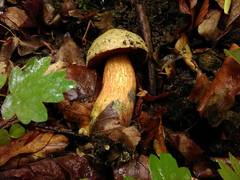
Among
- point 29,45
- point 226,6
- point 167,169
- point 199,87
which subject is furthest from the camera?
point 29,45

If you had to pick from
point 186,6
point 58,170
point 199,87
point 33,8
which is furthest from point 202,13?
point 58,170

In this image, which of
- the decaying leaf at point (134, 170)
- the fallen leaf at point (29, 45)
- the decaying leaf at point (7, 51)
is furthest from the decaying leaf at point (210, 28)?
the decaying leaf at point (7, 51)

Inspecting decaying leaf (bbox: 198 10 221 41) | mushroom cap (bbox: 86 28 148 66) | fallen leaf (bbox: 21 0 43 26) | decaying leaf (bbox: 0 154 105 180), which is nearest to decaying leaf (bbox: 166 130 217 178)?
decaying leaf (bbox: 0 154 105 180)

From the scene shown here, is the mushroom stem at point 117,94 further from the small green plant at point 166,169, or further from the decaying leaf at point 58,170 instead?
the small green plant at point 166,169

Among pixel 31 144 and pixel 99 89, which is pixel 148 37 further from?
pixel 31 144

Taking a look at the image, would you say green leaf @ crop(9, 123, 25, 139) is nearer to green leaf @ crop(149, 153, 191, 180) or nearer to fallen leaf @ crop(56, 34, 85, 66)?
fallen leaf @ crop(56, 34, 85, 66)
